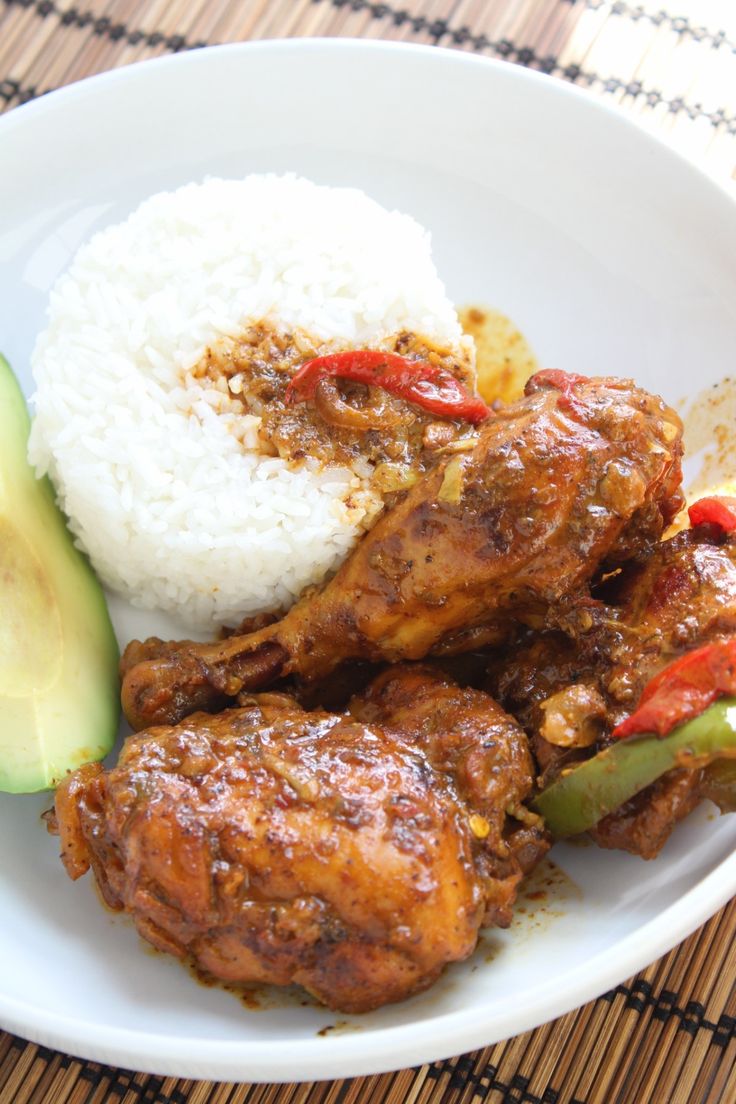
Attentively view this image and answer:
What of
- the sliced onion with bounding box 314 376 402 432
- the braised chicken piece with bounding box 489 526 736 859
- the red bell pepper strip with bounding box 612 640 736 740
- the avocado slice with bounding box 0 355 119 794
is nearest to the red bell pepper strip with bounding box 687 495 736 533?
the braised chicken piece with bounding box 489 526 736 859

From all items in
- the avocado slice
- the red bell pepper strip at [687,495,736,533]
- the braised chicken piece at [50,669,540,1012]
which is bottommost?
the avocado slice

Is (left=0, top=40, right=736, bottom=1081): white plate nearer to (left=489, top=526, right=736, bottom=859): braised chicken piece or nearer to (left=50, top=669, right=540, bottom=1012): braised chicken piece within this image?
(left=50, top=669, right=540, bottom=1012): braised chicken piece

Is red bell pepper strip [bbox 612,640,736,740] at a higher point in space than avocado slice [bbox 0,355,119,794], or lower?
higher

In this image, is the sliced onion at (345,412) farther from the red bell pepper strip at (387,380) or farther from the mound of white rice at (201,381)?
the mound of white rice at (201,381)

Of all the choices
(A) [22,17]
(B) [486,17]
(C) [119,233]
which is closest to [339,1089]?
(C) [119,233]

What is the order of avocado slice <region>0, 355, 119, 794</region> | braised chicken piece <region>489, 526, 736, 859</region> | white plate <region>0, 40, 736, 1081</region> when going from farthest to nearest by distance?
white plate <region>0, 40, 736, 1081</region>
avocado slice <region>0, 355, 119, 794</region>
braised chicken piece <region>489, 526, 736, 859</region>

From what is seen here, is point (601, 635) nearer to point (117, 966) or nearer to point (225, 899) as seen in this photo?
point (225, 899)
